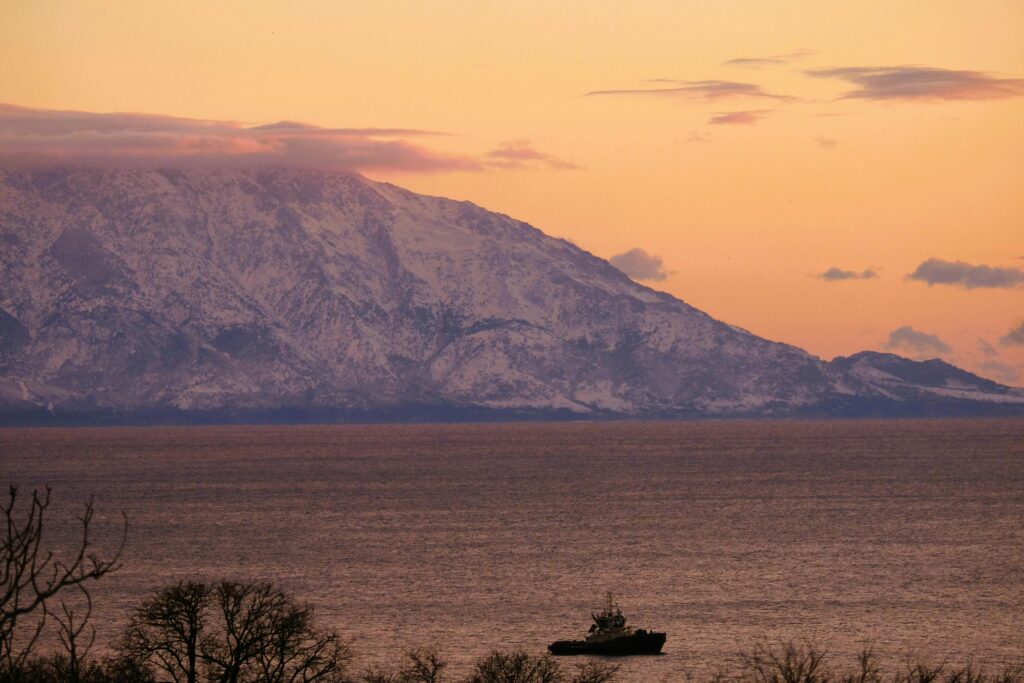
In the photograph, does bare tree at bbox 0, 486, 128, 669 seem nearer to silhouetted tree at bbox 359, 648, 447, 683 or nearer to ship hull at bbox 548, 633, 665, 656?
silhouetted tree at bbox 359, 648, 447, 683

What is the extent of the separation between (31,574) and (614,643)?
70.8m

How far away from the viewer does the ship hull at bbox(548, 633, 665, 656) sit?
8988cm

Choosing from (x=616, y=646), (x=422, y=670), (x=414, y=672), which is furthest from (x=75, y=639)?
(x=616, y=646)

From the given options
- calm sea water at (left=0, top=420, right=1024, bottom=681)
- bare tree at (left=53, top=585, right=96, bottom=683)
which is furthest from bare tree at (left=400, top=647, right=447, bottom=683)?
bare tree at (left=53, top=585, right=96, bottom=683)

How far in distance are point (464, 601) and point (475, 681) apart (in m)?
49.5

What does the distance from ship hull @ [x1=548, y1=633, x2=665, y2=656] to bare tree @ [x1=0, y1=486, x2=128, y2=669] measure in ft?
83.6

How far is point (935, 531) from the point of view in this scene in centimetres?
16538

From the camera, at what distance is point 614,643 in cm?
9019

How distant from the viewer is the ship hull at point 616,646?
89.9 meters

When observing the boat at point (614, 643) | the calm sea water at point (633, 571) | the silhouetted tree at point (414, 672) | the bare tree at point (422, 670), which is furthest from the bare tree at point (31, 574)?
the boat at point (614, 643)

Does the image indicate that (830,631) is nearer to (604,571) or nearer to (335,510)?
(604,571)

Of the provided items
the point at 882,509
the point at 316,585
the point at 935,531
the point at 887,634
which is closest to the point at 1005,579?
the point at 887,634

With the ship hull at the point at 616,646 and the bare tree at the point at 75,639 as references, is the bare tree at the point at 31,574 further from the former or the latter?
the ship hull at the point at 616,646

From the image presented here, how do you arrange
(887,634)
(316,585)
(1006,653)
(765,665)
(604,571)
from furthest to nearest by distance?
(604,571), (316,585), (887,634), (1006,653), (765,665)
